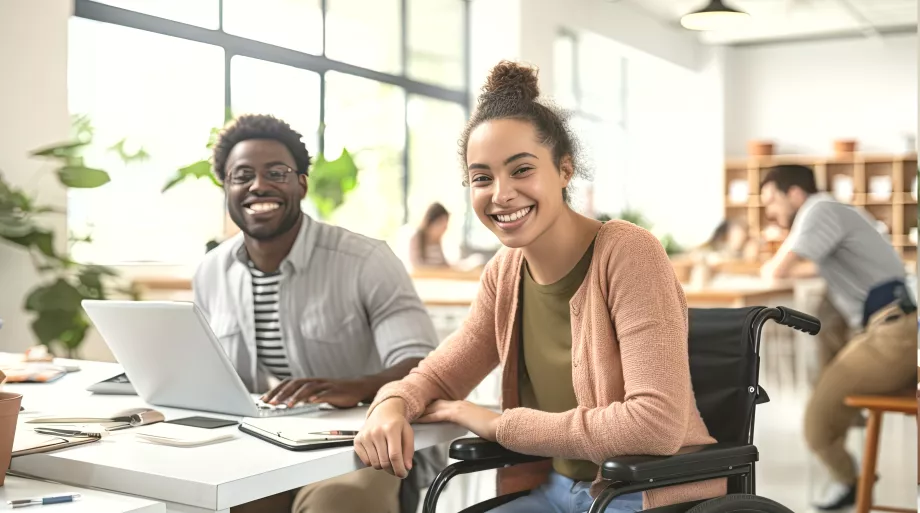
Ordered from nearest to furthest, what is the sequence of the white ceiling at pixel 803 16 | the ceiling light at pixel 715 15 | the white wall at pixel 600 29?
the ceiling light at pixel 715 15, the white wall at pixel 600 29, the white ceiling at pixel 803 16

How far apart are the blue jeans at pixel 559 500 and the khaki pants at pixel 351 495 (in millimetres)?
290

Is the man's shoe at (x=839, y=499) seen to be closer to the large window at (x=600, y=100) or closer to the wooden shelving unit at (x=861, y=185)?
the large window at (x=600, y=100)

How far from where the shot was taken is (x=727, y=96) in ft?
38.8

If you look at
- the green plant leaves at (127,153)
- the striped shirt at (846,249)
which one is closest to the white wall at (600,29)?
the green plant leaves at (127,153)

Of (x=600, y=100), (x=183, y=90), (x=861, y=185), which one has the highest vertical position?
(x=600, y=100)

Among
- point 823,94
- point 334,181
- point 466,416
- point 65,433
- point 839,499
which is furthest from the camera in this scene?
point 823,94

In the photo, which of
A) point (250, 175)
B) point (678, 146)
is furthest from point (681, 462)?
point (678, 146)

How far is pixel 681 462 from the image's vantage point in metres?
1.40

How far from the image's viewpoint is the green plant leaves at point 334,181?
373cm

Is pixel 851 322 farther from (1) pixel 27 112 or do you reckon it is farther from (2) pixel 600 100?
(2) pixel 600 100

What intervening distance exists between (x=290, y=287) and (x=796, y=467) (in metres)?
3.10

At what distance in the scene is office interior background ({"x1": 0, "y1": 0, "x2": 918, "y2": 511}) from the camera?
4191 millimetres

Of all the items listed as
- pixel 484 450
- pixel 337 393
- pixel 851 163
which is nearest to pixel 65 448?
pixel 337 393

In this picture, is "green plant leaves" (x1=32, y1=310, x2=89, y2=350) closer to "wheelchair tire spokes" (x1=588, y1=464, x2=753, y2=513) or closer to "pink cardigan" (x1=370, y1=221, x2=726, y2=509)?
"pink cardigan" (x1=370, y1=221, x2=726, y2=509)
